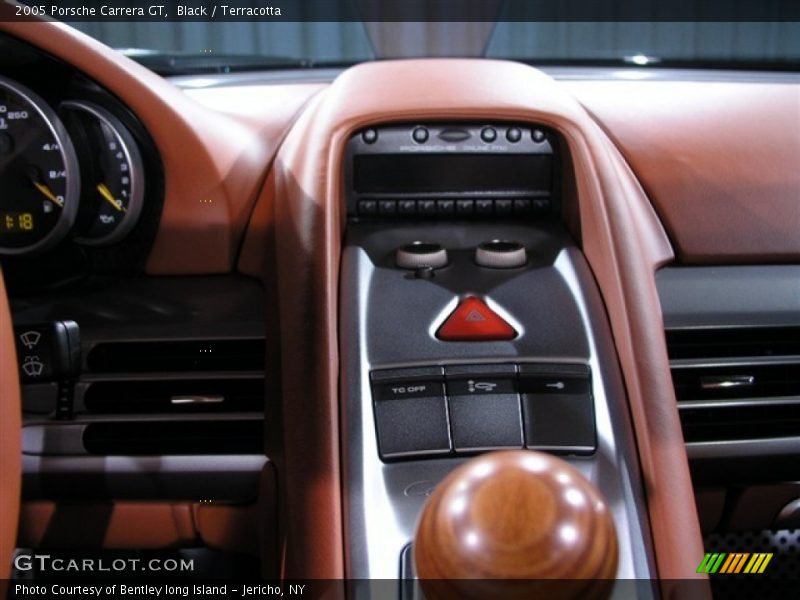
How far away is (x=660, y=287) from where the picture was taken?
1144mm

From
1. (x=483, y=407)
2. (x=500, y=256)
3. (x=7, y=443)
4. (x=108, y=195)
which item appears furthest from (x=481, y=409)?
(x=108, y=195)

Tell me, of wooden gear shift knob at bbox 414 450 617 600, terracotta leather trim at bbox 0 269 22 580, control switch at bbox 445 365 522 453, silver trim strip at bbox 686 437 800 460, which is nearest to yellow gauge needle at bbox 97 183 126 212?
terracotta leather trim at bbox 0 269 22 580

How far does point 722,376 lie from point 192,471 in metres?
0.71

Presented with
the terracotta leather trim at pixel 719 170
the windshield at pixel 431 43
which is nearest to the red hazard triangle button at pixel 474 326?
the terracotta leather trim at pixel 719 170

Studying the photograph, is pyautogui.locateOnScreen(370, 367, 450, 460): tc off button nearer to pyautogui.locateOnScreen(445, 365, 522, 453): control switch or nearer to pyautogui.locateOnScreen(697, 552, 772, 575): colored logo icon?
pyautogui.locateOnScreen(445, 365, 522, 453): control switch

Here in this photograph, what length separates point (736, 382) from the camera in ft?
3.64

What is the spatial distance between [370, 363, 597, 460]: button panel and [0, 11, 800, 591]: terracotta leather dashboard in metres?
0.06

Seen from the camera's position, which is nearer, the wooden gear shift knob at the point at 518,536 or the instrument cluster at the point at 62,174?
the wooden gear shift knob at the point at 518,536

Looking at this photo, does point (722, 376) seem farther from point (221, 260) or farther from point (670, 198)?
point (221, 260)

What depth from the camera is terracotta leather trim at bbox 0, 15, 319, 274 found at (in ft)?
3.52

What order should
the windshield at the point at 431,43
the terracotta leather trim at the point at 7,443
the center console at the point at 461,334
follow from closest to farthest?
1. the terracotta leather trim at the point at 7,443
2. the center console at the point at 461,334
3. the windshield at the point at 431,43

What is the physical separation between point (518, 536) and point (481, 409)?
362mm

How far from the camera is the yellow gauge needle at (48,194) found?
108 centimetres

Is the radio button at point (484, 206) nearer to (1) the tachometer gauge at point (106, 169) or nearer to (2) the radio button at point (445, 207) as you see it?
(2) the radio button at point (445, 207)
